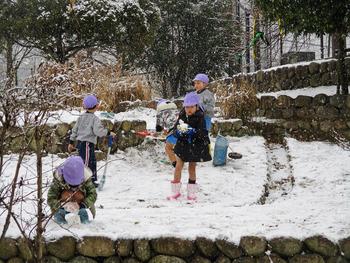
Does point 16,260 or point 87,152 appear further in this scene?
point 87,152

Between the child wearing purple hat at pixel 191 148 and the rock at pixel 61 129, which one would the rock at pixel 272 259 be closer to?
the child wearing purple hat at pixel 191 148

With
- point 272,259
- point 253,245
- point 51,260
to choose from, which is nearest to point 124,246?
point 51,260

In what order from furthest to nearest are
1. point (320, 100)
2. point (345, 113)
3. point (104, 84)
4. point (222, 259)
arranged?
point (104, 84)
point (320, 100)
point (345, 113)
point (222, 259)

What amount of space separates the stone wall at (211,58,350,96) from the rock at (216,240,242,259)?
253 inches

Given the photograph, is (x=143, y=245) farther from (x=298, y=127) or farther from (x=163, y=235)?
(x=298, y=127)

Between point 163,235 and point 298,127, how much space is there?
590cm

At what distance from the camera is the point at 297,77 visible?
1070cm

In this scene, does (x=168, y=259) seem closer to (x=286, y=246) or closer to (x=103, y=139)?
(x=286, y=246)

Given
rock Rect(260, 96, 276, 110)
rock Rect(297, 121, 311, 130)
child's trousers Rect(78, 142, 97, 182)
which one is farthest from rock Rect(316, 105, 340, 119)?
child's trousers Rect(78, 142, 97, 182)

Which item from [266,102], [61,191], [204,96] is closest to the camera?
[61,191]

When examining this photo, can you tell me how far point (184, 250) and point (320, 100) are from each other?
578cm

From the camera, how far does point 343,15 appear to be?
7652 mm

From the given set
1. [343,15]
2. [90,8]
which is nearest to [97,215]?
[343,15]

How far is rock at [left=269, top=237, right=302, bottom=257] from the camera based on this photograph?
376cm
